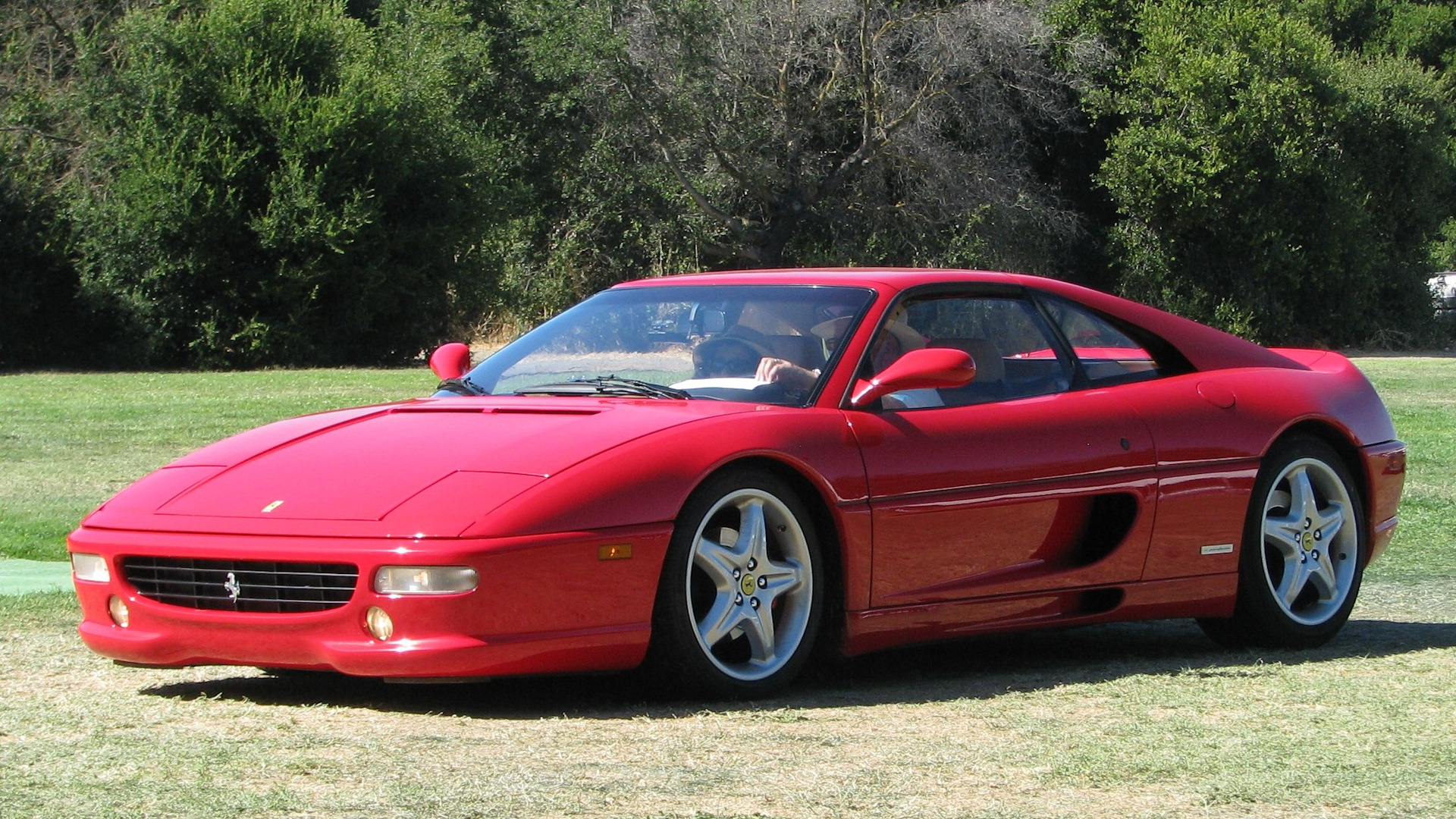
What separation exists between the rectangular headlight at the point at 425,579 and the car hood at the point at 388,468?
0.09 meters

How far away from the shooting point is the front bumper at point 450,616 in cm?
463

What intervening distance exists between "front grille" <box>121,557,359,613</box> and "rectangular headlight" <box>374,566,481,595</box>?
10cm

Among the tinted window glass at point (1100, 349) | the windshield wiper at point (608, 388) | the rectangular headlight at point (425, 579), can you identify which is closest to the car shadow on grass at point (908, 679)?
the rectangular headlight at point (425, 579)

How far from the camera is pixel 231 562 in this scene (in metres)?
4.85

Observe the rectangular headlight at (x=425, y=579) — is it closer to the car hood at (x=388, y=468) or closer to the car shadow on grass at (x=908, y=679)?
the car hood at (x=388, y=468)

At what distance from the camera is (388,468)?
4.99m

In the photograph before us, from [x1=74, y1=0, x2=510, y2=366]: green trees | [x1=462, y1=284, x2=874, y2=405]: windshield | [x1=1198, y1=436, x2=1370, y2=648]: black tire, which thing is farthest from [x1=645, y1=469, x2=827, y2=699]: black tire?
[x1=74, y1=0, x2=510, y2=366]: green trees

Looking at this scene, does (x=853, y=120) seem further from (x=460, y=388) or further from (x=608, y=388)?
(x=608, y=388)

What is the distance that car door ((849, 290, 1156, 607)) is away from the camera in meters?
5.47

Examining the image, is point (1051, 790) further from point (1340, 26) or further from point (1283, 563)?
point (1340, 26)

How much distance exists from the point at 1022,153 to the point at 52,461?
26796mm

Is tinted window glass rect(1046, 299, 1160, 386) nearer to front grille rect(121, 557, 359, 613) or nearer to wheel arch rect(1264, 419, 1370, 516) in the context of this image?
wheel arch rect(1264, 419, 1370, 516)

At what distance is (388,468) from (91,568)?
3.15 feet

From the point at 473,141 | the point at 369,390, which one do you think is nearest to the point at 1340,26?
the point at 473,141
